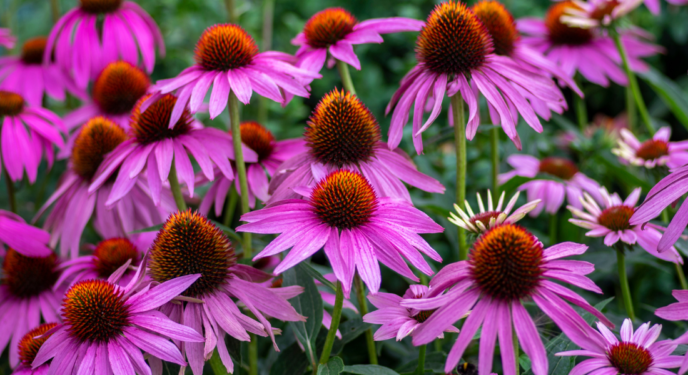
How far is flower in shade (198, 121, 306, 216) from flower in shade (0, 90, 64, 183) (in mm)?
563

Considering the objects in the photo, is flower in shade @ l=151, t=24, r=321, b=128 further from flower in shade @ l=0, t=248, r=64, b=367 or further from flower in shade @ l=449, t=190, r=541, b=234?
flower in shade @ l=0, t=248, r=64, b=367

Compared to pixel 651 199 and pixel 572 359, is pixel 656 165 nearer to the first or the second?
pixel 651 199

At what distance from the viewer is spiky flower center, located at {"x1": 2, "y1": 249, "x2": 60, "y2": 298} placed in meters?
1.37

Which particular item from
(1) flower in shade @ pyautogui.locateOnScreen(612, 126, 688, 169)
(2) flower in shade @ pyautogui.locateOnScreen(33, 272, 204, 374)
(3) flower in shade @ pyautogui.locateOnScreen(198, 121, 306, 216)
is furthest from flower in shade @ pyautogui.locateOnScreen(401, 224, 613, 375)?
(1) flower in shade @ pyautogui.locateOnScreen(612, 126, 688, 169)

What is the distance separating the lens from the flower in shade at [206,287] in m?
0.95

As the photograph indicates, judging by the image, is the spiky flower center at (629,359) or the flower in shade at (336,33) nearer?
the spiky flower center at (629,359)

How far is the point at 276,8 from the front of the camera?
3.28 metres

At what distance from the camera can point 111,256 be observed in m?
1.25

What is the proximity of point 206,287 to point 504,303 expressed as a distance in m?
0.51

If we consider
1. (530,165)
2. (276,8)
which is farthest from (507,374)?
(276,8)

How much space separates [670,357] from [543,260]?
28 cm

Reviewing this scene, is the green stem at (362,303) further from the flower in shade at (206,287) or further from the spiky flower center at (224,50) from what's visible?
the spiky flower center at (224,50)

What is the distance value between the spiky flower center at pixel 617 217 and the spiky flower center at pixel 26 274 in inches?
50.6

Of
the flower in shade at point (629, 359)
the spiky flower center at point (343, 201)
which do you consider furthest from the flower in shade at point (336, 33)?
the flower in shade at point (629, 359)
